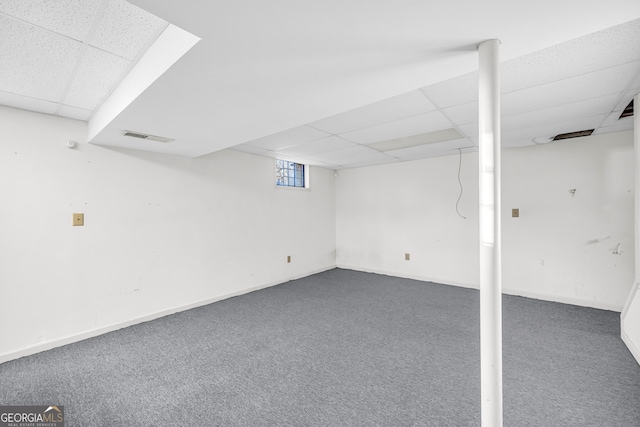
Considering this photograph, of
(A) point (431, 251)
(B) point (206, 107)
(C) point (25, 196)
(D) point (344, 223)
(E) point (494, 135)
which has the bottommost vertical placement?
(A) point (431, 251)

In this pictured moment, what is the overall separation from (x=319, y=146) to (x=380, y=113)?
1.36 meters

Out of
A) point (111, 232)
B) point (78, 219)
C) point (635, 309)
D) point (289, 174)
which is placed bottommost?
point (635, 309)

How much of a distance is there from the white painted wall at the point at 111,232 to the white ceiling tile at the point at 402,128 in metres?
1.85

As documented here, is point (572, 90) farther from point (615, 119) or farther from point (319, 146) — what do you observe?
point (319, 146)

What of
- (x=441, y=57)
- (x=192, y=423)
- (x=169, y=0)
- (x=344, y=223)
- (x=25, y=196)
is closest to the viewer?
(x=169, y=0)

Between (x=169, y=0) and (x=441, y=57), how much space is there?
1254mm

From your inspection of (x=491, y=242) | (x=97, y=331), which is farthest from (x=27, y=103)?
(x=491, y=242)

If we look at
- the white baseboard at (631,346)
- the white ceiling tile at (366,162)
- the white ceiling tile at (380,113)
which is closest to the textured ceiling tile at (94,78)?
the white ceiling tile at (380,113)

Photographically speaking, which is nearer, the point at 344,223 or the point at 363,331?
the point at 363,331

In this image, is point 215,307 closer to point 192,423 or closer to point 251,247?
point 251,247

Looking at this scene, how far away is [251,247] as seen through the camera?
4266mm

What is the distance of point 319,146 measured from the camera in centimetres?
380

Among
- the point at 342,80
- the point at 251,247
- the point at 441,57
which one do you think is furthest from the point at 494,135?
the point at 251,247

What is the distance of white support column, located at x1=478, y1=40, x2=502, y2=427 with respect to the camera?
1233mm
